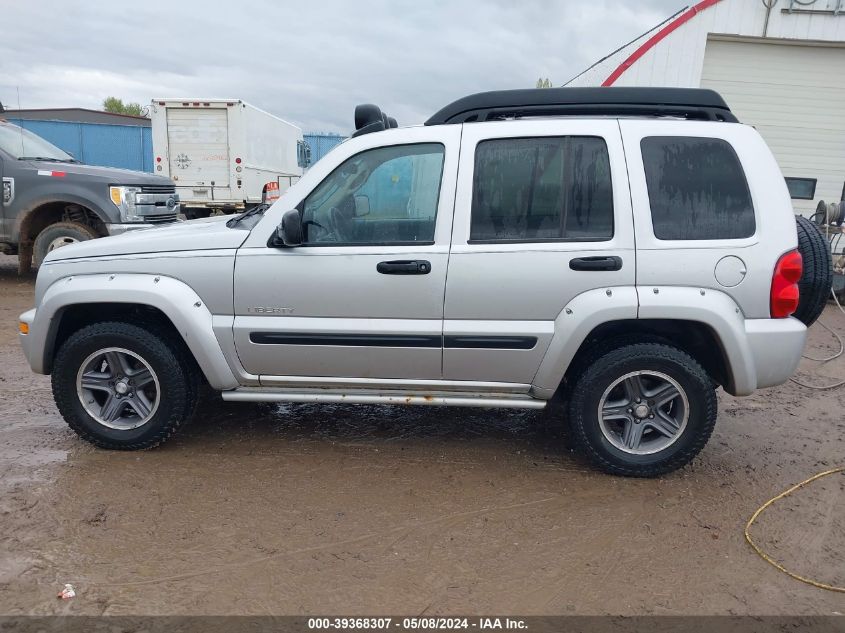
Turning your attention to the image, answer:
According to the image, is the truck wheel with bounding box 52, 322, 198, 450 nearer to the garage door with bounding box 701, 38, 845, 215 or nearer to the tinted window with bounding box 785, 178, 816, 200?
the garage door with bounding box 701, 38, 845, 215

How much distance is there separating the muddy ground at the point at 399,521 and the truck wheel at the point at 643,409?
169mm

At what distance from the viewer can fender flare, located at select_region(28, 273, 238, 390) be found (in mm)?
3512

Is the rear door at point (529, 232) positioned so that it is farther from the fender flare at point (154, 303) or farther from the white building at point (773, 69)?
the white building at point (773, 69)

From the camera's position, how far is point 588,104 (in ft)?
11.7

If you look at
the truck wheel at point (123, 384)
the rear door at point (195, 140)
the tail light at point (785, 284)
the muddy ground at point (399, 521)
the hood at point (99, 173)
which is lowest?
the muddy ground at point (399, 521)

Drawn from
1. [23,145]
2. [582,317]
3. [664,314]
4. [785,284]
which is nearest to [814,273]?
[785,284]

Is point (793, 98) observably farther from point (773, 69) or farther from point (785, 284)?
point (785, 284)

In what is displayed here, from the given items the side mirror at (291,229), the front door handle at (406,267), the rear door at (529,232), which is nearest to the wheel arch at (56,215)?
the side mirror at (291,229)

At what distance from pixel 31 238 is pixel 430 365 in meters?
7.46

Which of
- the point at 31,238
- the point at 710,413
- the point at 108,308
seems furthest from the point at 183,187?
the point at 710,413

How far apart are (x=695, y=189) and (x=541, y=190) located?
81 centimetres

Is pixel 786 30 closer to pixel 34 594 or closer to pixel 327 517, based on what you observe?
pixel 327 517

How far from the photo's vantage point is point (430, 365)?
3521 millimetres

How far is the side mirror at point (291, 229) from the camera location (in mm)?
3359
